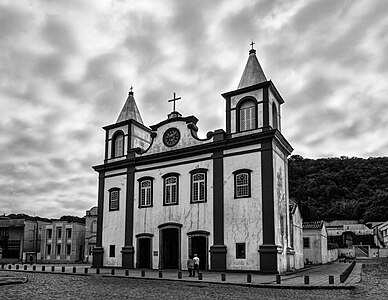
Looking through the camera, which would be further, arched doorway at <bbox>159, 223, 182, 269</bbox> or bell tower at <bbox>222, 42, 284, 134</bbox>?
arched doorway at <bbox>159, 223, 182, 269</bbox>

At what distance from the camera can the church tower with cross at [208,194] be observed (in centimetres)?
2494

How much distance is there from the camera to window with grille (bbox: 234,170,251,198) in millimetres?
25609

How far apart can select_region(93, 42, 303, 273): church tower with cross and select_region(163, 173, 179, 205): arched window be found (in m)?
0.07

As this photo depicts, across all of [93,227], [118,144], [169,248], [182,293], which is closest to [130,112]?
[118,144]

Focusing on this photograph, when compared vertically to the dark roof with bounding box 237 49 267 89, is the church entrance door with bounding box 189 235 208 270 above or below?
below

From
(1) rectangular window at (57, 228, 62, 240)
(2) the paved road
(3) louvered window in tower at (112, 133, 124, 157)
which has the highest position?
(3) louvered window in tower at (112, 133, 124, 157)

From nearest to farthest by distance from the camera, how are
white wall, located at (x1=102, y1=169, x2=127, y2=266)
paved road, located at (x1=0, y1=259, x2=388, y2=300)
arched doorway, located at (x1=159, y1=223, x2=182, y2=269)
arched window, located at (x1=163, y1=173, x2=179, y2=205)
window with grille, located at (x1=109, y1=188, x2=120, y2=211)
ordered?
paved road, located at (x1=0, y1=259, x2=388, y2=300) < arched doorway, located at (x1=159, y1=223, x2=182, y2=269) < arched window, located at (x1=163, y1=173, x2=179, y2=205) < white wall, located at (x1=102, y1=169, x2=127, y2=266) < window with grille, located at (x1=109, y1=188, x2=120, y2=211)

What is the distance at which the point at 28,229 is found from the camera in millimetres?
55781

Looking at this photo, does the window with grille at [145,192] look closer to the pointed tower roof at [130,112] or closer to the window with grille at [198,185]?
the window with grille at [198,185]

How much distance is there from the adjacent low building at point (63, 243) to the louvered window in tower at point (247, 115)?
31.5 metres

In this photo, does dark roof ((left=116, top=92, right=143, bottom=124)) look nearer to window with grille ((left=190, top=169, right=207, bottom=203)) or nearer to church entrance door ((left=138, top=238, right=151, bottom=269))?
window with grille ((left=190, top=169, right=207, bottom=203))

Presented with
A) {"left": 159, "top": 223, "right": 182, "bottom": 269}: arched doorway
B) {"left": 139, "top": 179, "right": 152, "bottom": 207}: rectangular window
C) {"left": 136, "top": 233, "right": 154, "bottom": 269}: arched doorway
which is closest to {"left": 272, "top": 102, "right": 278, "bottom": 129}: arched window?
{"left": 159, "top": 223, "right": 182, "bottom": 269}: arched doorway

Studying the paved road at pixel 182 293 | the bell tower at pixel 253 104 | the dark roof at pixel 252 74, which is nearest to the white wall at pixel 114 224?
the bell tower at pixel 253 104

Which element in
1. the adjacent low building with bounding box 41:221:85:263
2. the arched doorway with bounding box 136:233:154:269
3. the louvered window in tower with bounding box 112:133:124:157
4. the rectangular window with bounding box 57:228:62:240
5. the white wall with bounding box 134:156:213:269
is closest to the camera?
the white wall with bounding box 134:156:213:269
